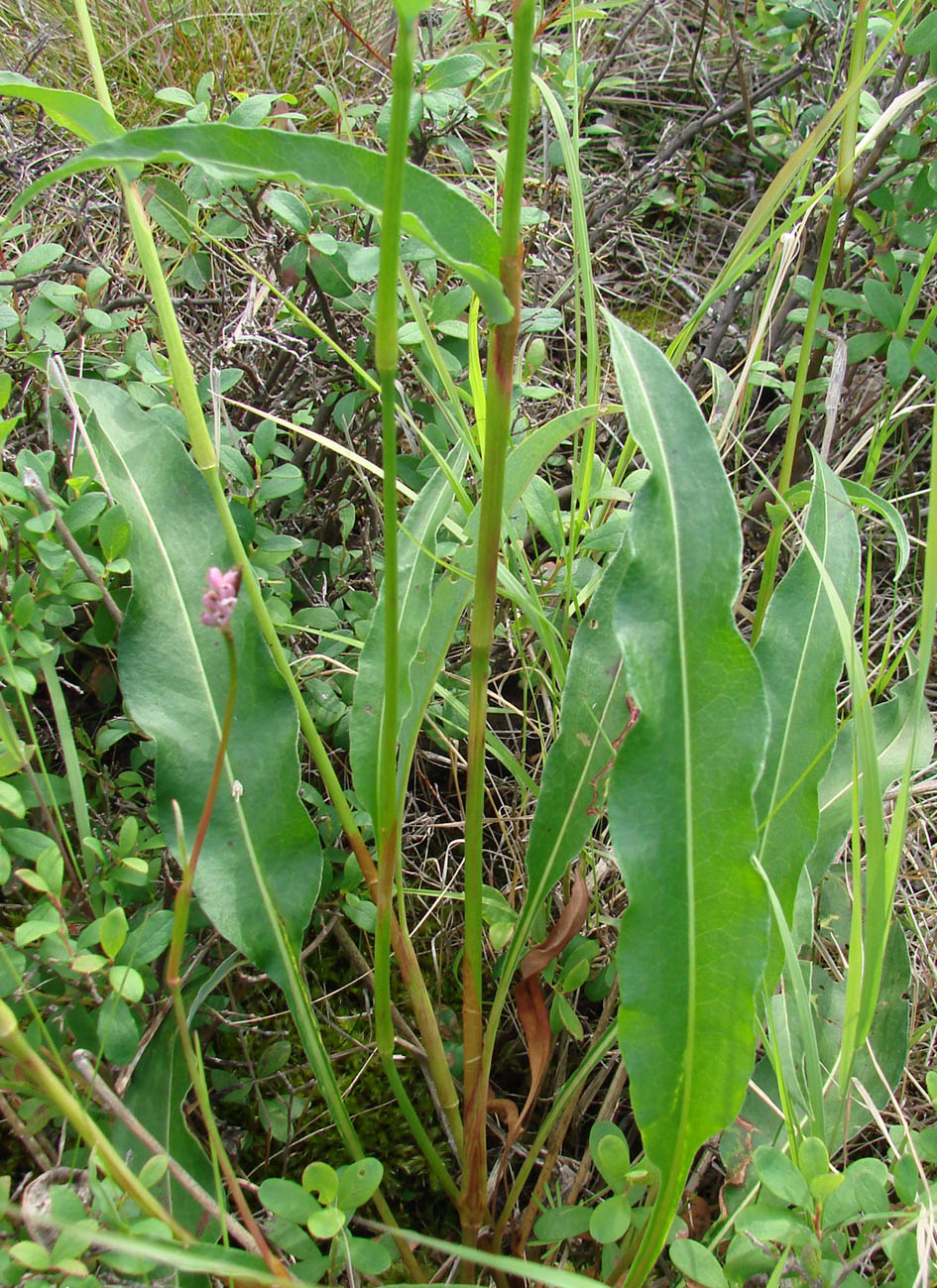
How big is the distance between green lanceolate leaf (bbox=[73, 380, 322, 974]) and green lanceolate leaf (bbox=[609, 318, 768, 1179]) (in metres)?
0.30

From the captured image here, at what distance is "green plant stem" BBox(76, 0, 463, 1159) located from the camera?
70 centimetres

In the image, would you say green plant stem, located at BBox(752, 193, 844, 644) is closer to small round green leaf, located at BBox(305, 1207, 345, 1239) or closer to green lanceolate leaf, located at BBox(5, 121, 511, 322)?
green lanceolate leaf, located at BBox(5, 121, 511, 322)

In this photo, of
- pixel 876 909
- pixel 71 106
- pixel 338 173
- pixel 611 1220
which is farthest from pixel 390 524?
pixel 611 1220

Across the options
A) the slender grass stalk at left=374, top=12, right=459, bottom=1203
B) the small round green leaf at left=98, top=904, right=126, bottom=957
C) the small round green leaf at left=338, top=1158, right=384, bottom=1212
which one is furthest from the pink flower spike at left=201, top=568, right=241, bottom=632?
the small round green leaf at left=338, top=1158, right=384, bottom=1212

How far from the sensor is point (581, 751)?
0.87 m

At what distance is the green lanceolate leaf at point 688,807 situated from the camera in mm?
645

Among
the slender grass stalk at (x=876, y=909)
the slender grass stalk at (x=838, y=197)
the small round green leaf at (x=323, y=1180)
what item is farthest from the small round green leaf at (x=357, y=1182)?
the slender grass stalk at (x=838, y=197)

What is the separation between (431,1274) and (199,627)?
0.61 m

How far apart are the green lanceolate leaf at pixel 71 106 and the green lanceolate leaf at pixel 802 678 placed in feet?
2.02

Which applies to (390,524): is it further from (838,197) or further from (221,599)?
(838,197)

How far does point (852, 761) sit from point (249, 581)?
0.63 m

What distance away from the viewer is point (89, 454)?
3.06 ft

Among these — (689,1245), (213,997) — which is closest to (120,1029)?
(213,997)

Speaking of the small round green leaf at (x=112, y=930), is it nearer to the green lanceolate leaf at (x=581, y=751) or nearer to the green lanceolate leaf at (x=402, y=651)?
the green lanceolate leaf at (x=402, y=651)
